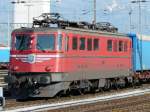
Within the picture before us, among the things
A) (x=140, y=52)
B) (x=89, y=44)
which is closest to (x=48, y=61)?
(x=89, y=44)

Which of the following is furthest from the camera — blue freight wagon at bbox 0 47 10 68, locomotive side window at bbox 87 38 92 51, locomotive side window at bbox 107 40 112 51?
blue freight wagon at bbox 0 47 10 68

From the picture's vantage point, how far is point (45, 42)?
23734 millimetres

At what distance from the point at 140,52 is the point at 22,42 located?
12.3 m

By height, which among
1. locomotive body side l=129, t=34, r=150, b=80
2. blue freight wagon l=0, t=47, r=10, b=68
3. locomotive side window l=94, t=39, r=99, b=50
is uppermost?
locomotive side window l=94, t=39, r=99, b=50

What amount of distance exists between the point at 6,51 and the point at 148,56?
34.7 metres

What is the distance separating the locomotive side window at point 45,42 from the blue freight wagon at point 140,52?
10.1m

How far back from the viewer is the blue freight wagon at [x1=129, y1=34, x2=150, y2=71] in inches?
1305

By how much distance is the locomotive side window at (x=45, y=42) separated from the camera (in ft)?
77.4

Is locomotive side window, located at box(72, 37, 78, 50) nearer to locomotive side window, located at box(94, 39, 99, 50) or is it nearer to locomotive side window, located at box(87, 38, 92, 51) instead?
locomotive side window, located at box(87, 38, 92, 51)

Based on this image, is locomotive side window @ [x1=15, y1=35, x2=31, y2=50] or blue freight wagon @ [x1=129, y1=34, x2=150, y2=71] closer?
locomotive side window @ [x1=15, y1=35, x2=31, y2=50]

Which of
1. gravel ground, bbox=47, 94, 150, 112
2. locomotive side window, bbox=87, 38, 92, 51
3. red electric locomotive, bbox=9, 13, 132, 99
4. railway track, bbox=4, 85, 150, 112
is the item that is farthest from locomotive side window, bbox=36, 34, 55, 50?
gravel ground, bbox=47, 94, 150, 112

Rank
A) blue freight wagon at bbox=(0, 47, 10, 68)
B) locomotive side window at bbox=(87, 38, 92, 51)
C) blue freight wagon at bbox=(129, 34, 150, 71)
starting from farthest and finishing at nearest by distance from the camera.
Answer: blue freight wagon at bbox=(0, 47, 10, 68) → blue freight wagon at bbox=(129, 34, 150, 71) → locomotive side window at bbox=(87, 38, 92, 51)

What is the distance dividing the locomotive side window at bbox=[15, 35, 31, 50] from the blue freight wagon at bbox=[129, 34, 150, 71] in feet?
33.9

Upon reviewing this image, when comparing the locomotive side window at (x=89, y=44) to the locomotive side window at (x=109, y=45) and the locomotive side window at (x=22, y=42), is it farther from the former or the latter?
the locomotive side window at (x=22, y=42)
